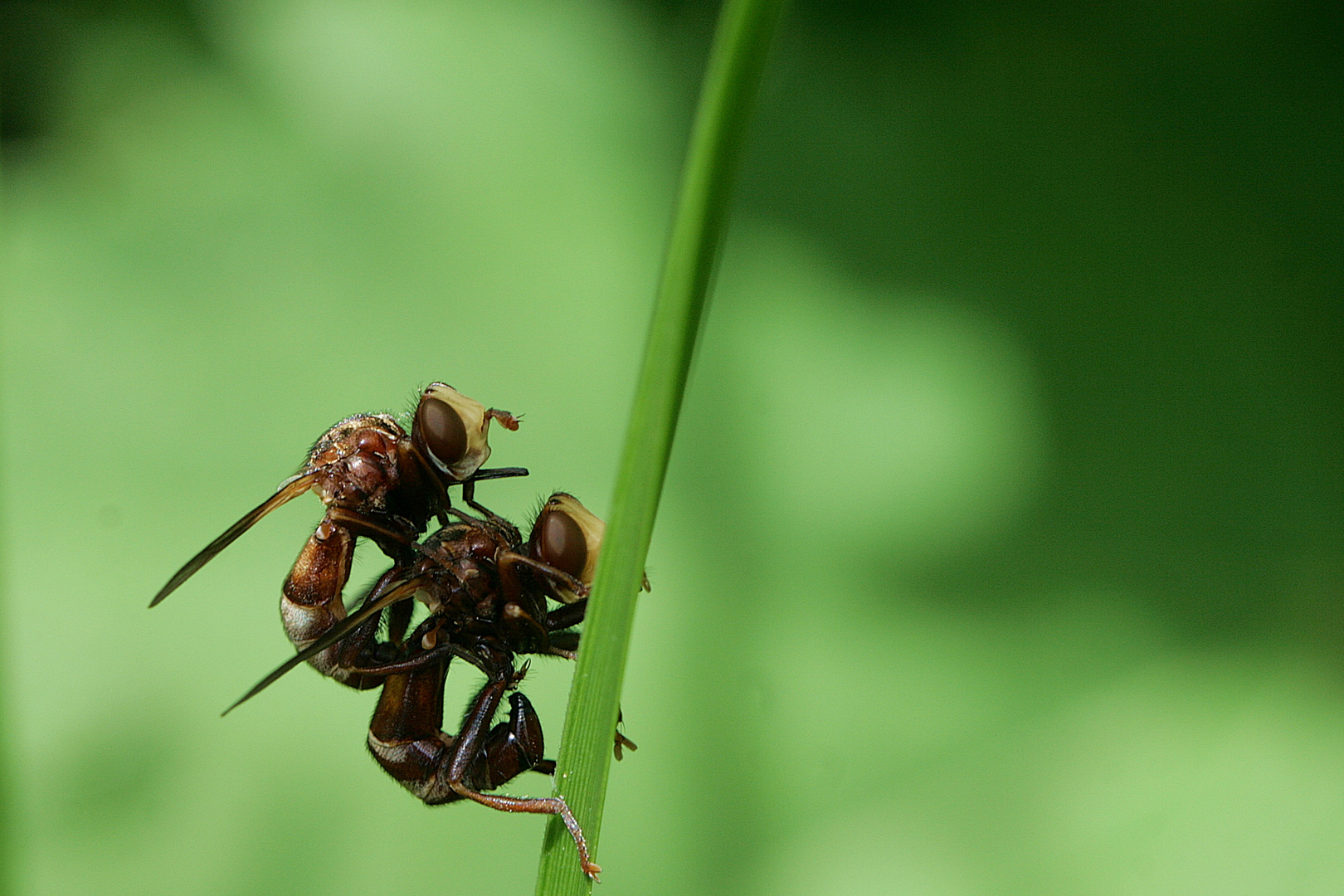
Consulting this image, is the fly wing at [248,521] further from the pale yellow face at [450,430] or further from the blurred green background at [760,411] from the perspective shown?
the blurred green background at [760,411]

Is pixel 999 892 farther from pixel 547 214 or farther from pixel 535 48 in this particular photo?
pixel 535 48

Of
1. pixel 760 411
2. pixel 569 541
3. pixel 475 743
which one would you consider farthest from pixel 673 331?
pixel 760 411

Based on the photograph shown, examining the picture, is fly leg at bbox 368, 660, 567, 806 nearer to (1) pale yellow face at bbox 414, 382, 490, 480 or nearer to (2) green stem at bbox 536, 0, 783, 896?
(1) pale yellow face at bbox 414, 382, 490, 480

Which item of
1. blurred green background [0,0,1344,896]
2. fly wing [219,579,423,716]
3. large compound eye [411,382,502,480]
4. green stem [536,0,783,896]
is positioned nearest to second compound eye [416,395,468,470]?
large compound eye [411,382,502,480]

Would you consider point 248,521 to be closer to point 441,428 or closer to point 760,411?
point 441,428

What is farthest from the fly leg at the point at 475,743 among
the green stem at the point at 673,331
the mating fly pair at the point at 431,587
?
the green stem at the point at 673,331

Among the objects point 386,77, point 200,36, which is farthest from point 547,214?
point 200,36
